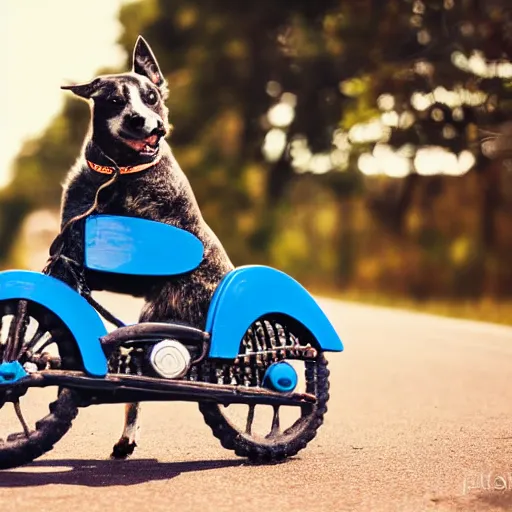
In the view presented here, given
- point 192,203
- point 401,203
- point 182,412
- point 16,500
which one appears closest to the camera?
point 16,500

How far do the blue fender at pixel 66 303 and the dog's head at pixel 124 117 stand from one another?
2.39 ft

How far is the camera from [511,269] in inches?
1051

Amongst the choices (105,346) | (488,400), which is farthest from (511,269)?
(105,346)

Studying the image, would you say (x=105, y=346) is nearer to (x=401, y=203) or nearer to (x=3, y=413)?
(x=3, y=413)

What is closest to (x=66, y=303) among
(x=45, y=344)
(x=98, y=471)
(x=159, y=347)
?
(x=45, y=344)

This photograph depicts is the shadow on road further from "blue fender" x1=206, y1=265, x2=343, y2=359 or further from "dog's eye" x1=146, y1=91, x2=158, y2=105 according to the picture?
"dog's eye" x1=146, y1=91, x2=158, y2=105

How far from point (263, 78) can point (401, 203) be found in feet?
23.0

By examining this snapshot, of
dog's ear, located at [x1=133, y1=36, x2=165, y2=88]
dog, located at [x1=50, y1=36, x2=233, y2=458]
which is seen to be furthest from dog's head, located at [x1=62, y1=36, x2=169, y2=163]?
dog's ear, located at [x1=133, y1=36, x2=165, y2=88]

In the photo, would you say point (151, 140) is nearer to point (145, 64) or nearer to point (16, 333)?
point (145, 64)

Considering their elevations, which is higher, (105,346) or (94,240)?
(94,240)

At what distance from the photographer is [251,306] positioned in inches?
253

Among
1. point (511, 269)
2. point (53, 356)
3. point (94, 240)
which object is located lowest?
point (53, 356)

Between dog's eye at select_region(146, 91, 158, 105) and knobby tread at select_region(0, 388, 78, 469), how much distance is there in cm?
148

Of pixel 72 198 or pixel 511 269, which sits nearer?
pixel 72 198
